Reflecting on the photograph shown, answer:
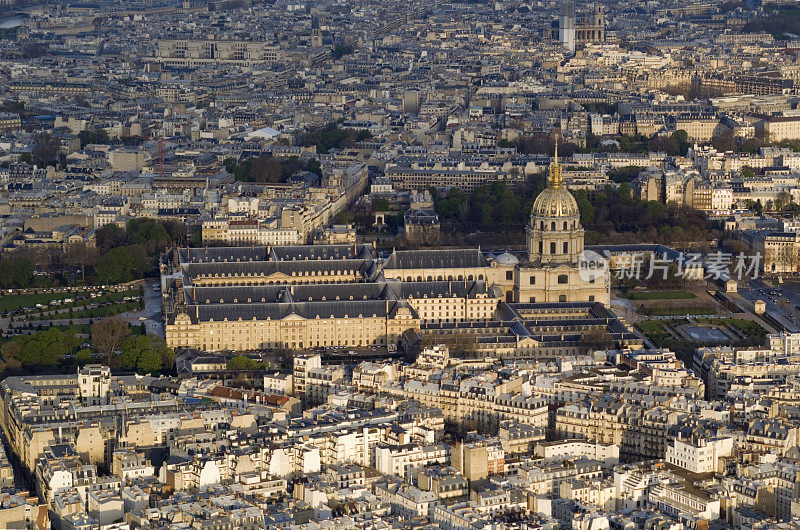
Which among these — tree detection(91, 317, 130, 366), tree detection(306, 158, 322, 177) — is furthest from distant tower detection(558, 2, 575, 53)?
tree detection(91, 317, 130, 366)

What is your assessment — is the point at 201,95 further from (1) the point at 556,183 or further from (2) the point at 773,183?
(1) the point at 556,183

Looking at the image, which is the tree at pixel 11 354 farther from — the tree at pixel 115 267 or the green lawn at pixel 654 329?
the green lawn at pixel 654 329

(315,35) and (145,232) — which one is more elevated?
(315,35)

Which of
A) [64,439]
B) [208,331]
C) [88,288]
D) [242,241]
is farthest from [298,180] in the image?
[64,439]

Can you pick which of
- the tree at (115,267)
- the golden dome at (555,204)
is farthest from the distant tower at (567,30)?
the tree at (115,267)

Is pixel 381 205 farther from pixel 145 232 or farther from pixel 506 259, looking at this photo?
pixel 506 259

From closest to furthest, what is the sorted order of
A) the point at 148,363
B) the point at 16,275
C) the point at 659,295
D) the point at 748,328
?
the point at 148,363
the point at 748,328
the point at 659,295
the point at 16,275

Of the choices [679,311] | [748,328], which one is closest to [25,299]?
[679,311]
